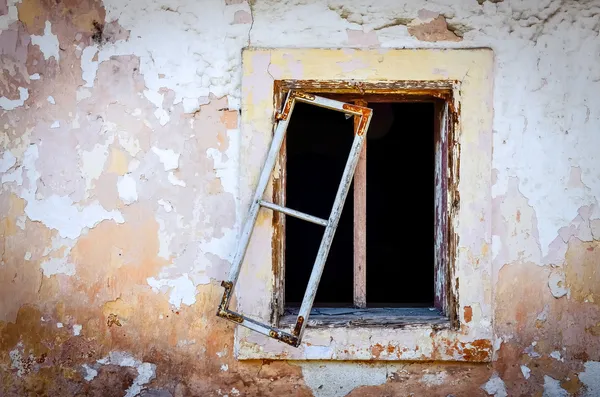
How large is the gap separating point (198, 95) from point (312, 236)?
147 inches

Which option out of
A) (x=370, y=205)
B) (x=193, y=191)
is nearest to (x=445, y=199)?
(x=193, y=191)

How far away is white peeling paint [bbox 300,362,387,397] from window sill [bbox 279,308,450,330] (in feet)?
0.62

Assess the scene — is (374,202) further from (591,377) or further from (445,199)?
(591,377)

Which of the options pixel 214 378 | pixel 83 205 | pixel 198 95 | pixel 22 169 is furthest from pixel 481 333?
pixel 22 169

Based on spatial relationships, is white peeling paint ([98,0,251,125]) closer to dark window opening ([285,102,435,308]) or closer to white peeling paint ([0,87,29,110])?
white peeling paint ([0,87,29,110])

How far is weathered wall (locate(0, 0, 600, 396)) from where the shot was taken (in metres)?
2.54

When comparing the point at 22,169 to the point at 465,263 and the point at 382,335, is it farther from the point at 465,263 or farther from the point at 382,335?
the point at 465,263

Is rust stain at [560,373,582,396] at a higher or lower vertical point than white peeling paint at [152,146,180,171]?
lower

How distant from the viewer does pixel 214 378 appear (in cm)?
257

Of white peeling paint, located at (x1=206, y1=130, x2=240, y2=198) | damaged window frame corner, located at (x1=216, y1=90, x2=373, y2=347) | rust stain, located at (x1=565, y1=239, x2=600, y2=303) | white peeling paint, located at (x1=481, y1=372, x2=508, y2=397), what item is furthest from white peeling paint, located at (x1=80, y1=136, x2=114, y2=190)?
rust stain, located at (x1=565, y1=239, x2=600, y2=303)

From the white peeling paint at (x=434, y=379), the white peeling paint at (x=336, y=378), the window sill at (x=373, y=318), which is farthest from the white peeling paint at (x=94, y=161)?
the white peeling paint at (x=434, y=379)

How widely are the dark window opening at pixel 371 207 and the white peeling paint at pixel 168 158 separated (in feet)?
11.0

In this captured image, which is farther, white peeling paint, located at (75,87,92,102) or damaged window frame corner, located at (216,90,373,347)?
white peeling paint, located at (75,87,92,102)

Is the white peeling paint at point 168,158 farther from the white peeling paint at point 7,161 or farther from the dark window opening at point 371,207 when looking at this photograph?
the dark window opening at point 371,207
